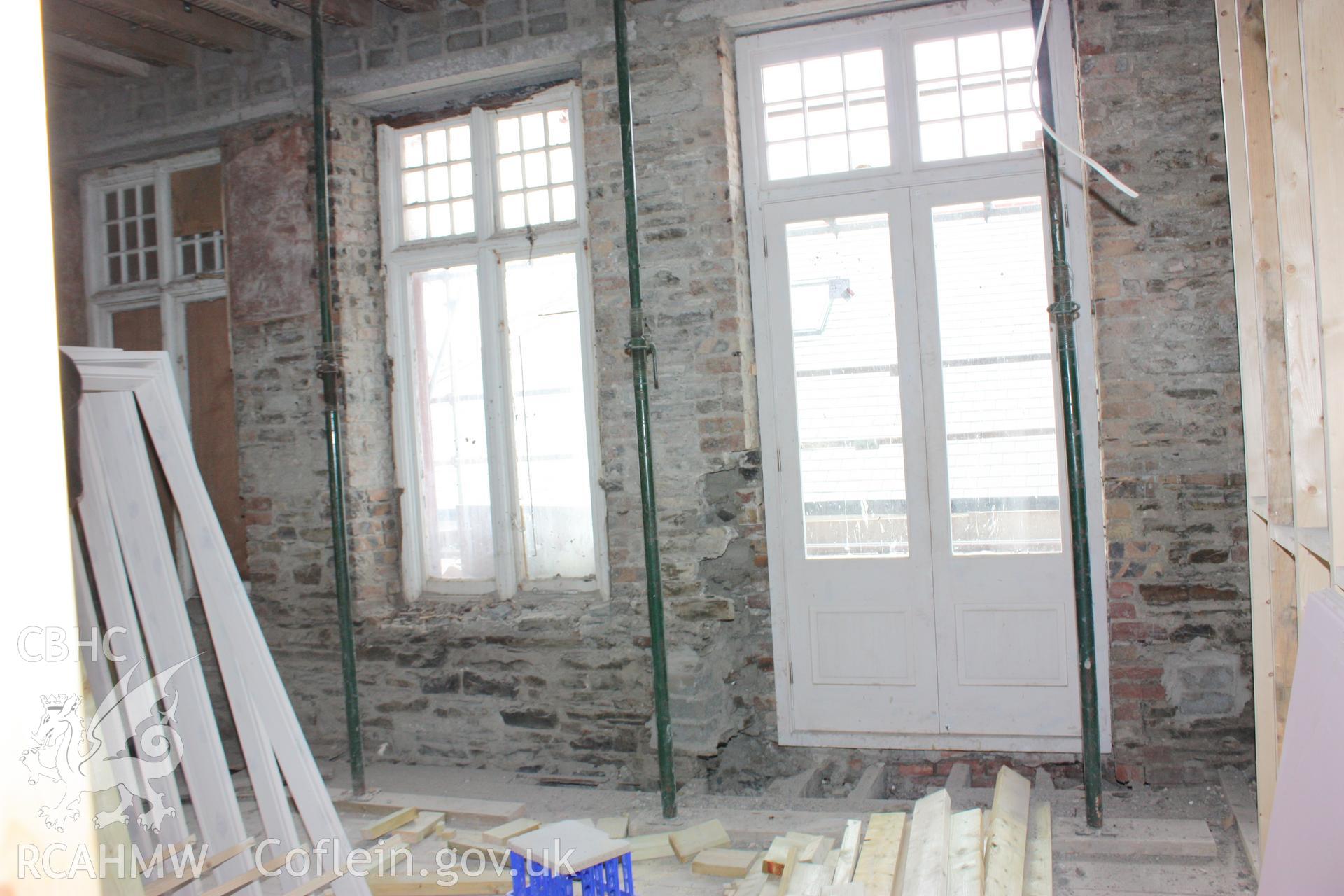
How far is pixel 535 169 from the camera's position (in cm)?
450

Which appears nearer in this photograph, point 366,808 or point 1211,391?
point 1211,391

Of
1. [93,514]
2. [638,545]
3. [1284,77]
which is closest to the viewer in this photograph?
[1284,77]

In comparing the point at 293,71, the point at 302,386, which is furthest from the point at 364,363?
the point at 293,71

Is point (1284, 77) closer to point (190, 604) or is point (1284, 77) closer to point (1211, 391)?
point (1211, 391)

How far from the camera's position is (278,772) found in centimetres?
299

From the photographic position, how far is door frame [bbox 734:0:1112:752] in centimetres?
369

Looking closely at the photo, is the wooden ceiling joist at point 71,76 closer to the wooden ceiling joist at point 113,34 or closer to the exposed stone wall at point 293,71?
the exposed stone wall at point 293,71

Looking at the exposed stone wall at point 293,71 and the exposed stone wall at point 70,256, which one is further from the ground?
the exposed stone wall at point 293,71

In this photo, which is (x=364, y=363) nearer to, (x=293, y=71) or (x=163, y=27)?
(x=293, y=71)

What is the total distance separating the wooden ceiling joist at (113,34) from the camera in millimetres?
4127

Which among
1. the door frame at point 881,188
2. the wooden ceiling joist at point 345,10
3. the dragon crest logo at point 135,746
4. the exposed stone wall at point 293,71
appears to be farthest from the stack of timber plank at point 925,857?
the wooden ceiling joist at point 345,10

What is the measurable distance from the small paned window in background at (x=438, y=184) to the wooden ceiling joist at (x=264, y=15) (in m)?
0.69

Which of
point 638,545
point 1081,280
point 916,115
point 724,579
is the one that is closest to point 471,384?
point 638,545

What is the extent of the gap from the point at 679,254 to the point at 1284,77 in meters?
2.40
